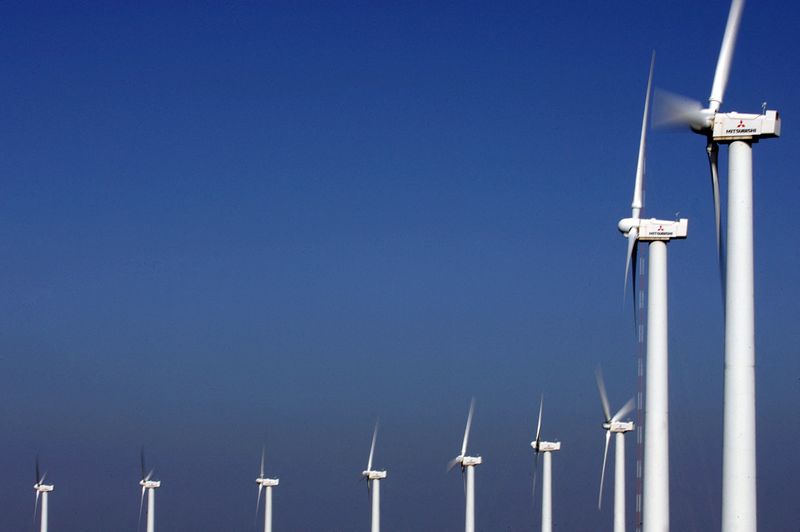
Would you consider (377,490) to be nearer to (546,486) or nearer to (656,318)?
(546,486)

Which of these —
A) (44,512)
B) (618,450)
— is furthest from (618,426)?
(44,512)

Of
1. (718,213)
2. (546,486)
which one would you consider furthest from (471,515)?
(718,213)

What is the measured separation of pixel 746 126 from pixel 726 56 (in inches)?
186

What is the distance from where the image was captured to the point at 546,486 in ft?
362

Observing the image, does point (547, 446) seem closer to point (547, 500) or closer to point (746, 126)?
point (547, 500)

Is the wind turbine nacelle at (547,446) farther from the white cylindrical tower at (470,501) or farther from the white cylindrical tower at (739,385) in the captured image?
the white cylindrical tower at (739,385)

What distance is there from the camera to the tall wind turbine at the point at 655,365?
5938cm

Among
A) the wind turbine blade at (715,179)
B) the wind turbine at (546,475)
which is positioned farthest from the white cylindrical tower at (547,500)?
the wind turbine blade at (715,179)

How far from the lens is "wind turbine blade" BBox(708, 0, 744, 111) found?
42.3 m

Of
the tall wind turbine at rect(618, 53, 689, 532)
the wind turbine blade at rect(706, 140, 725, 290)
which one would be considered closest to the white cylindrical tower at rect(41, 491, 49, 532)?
the tall wind turbine at rect(618, 53, 689, 532)

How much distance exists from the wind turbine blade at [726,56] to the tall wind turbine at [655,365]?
1359cm

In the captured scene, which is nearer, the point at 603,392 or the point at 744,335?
the point at 744,335

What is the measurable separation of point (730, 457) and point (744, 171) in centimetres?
749

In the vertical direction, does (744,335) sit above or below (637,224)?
below
